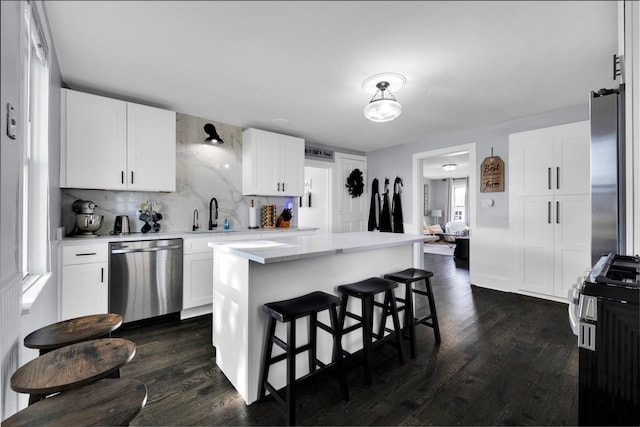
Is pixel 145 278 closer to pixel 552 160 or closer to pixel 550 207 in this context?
pixel 550 207

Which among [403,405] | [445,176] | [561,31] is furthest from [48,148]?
[445,176]

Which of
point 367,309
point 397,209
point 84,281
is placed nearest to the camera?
point 367,309

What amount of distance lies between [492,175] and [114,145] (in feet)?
15.8

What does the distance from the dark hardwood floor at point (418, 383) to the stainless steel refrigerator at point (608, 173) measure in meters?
0.97

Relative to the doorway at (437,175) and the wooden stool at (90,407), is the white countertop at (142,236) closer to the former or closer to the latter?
the wooden stool at (90,407)

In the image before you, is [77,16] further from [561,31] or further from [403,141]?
[403,141]

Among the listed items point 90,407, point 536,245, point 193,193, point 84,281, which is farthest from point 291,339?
point 536,245

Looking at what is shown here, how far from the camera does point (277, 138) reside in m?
4.26

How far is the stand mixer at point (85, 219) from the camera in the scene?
9.24 feet

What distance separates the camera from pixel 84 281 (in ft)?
8.43

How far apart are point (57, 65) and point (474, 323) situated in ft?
14.7

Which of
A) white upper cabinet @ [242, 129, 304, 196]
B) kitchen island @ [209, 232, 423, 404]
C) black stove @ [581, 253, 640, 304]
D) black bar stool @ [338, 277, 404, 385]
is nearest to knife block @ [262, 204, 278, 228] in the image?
white upper cabinet @ [242, 129, 304, 196]

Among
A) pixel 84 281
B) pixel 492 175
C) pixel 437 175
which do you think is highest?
pixel 437 175

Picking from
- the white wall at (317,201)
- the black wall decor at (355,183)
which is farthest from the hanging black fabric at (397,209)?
the white wall at (317,201)
